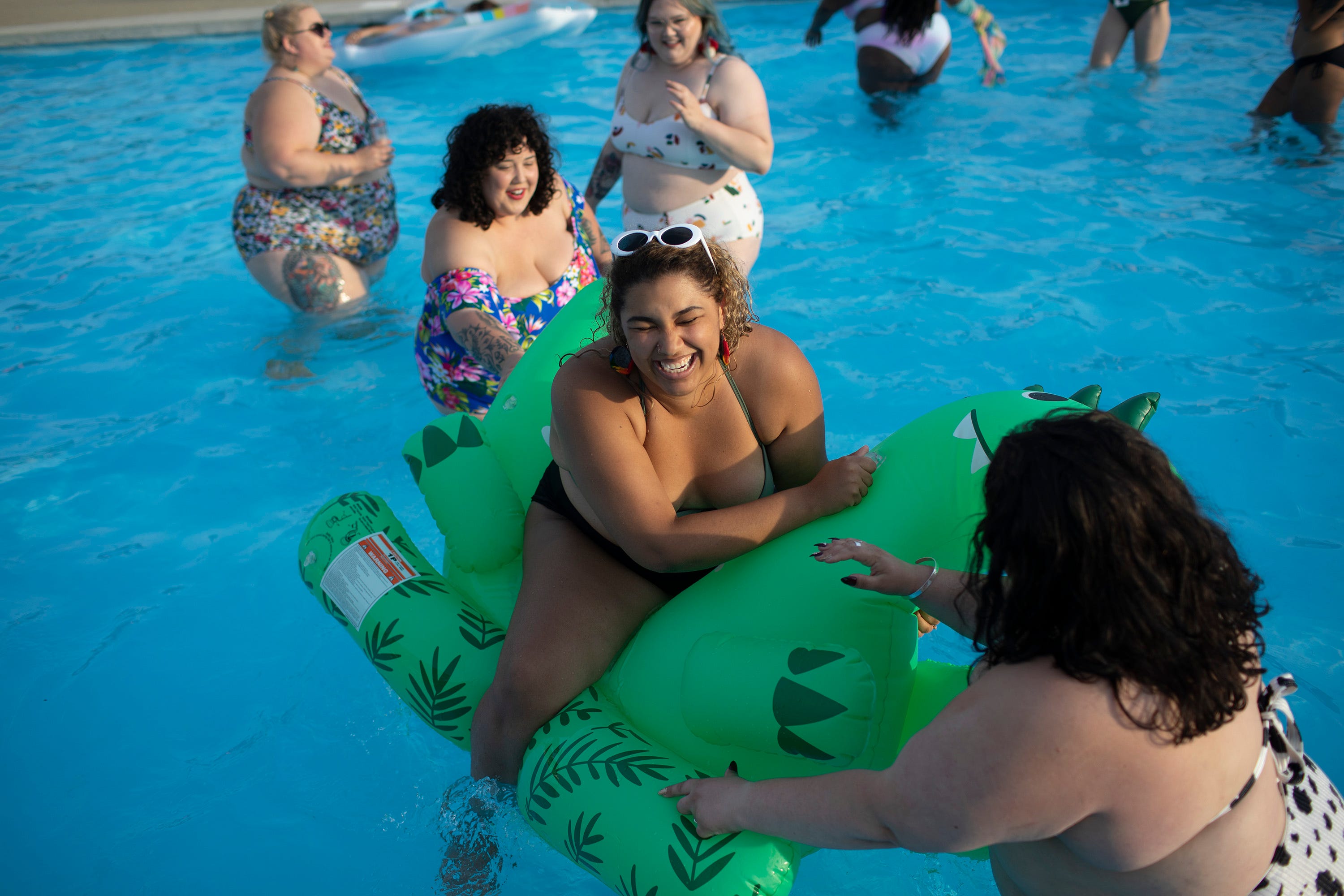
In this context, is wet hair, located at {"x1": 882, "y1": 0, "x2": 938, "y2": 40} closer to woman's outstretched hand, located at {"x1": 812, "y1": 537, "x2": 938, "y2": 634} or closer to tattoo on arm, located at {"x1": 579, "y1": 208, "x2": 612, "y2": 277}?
tattoo on arm, located at {"x1": 579, "y1": 208, "x2": 612, "y2": 277}

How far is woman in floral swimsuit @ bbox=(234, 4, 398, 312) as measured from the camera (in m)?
4.43

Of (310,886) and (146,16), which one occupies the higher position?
(146,16)

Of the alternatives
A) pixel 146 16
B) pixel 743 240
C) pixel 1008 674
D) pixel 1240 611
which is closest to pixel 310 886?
pixel 1008 674

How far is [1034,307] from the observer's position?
16.5 feet

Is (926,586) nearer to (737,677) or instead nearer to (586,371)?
(737,677)

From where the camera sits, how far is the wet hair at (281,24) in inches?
172

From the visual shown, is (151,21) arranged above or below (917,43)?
above

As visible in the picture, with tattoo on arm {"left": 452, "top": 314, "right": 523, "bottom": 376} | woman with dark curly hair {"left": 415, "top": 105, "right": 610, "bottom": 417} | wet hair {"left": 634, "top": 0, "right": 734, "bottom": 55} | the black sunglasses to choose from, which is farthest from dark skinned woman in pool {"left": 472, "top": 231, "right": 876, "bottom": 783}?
the black sunglasses

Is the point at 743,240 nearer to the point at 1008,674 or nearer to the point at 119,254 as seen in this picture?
the point at 1008,674

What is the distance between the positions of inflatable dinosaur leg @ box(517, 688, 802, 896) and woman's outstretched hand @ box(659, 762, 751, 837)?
0.02m

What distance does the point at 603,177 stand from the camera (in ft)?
15.1

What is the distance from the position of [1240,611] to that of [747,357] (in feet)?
3.87

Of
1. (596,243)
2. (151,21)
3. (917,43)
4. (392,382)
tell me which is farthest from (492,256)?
(151,21)

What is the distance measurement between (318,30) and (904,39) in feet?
16.4
